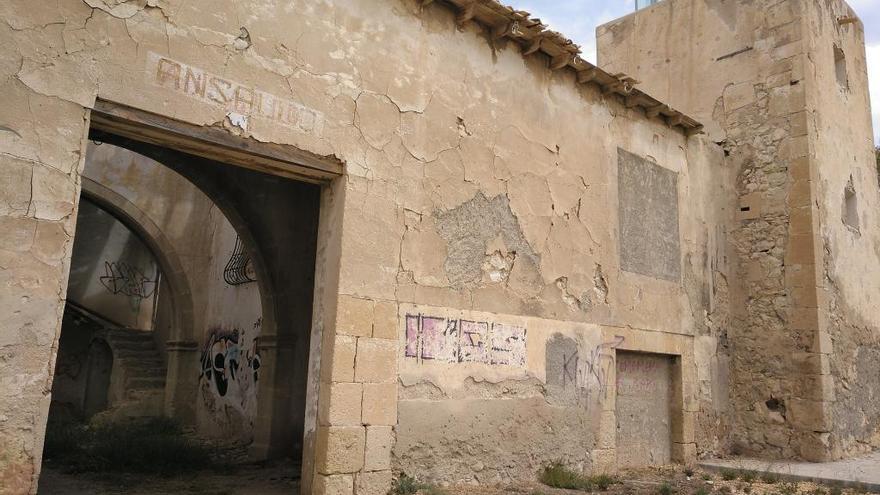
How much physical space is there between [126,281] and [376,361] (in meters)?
12.7

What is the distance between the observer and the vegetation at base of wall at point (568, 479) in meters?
6.23

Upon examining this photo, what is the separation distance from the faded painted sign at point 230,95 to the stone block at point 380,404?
1.93 m

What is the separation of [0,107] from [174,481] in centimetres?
378

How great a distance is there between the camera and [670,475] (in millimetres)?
7406

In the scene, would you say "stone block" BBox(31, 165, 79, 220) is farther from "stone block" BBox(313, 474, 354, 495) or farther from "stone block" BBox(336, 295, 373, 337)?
"stone block" BBox(313, 474, 354, 495)

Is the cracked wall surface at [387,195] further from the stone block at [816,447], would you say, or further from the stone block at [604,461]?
the stone block at [816,447]

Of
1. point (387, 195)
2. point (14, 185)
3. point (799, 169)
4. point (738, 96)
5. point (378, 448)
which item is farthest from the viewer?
point (738, 96)

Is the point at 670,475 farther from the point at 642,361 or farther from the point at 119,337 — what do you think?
the point at 119,337

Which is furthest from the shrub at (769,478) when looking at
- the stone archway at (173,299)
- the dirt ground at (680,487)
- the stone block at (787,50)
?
the stone archway at (173,299)

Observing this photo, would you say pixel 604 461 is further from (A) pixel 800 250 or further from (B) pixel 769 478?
(A) pixel 800 250

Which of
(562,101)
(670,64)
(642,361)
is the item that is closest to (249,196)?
(562,101)

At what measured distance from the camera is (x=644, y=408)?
7.88m

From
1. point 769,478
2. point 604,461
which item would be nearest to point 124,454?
point 604,461

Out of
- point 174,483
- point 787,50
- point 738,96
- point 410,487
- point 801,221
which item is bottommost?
point 174,483
